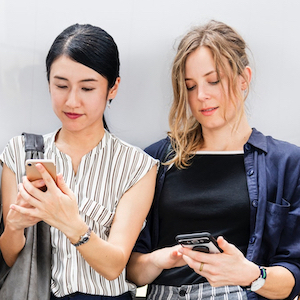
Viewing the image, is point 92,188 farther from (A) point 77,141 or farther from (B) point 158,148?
(B) point 158,148

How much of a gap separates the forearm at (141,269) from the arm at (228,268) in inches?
9.1

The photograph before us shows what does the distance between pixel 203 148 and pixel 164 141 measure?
0.57 ft

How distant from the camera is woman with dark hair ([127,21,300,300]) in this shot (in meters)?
1.82

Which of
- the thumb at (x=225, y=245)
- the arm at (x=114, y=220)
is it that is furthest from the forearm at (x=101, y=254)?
the thumb at (x=225, y=245)

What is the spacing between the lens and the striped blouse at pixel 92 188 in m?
1.78

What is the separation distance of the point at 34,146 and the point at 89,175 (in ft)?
0.75

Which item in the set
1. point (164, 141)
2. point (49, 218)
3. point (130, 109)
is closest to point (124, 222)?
point (49, 218)

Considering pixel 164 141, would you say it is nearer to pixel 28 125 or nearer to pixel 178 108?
pixel 178 108

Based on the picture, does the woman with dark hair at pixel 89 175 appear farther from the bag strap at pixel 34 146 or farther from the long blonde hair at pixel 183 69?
the long blonde hair at pixel 183 69

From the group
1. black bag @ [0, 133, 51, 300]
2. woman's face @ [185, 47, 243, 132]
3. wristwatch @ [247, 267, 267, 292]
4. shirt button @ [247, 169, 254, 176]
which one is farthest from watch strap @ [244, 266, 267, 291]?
black bag @ [0, 133, 51, 300]

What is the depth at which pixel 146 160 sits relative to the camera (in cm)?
193

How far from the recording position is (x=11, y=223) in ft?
5.53

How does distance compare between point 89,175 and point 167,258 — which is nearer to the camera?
point 167,258

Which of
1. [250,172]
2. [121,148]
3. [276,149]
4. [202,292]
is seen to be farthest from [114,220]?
[276,149]
